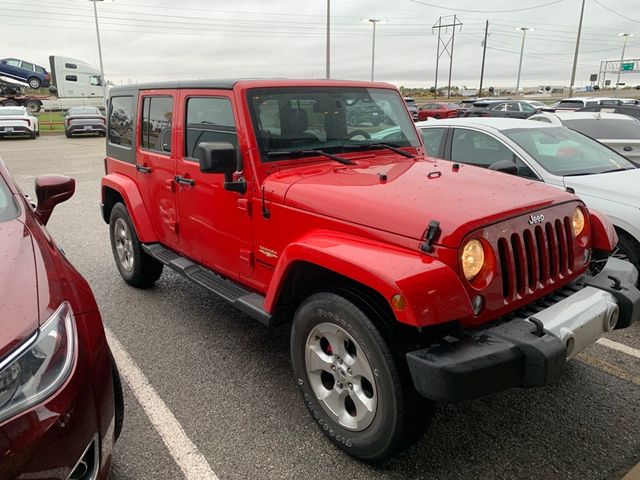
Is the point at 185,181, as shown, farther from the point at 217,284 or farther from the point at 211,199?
the point at 217,284

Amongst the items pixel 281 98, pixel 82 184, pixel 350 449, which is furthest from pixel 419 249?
pixel 82 184

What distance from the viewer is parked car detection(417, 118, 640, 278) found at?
14.5 ft

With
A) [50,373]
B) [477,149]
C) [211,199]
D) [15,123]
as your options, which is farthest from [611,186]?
[15,123]

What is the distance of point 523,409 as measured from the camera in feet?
10.1

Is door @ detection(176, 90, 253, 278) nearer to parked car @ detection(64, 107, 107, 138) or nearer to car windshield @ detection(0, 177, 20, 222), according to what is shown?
A: car windshield @ detection(0, 177, 20, 222)

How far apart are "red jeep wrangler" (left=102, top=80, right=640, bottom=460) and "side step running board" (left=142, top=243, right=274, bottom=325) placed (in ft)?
0.05

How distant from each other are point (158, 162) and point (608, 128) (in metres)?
6.73

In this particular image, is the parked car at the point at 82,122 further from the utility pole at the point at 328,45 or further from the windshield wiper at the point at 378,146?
the windshield wiper at the point at 378,146

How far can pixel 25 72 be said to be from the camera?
38.2 meters

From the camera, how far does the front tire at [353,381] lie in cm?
230

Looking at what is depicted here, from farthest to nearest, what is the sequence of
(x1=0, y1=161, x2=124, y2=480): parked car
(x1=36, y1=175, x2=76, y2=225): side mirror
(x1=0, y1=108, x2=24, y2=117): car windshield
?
(x1=0, y1=108, x2=24, y2=117): car windshield < (x1=36, y1=175, x2=76, y2=225): side mirror < (x1=0, y1=161, x2=124, y2=480): parked car

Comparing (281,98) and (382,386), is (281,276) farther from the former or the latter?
(281,98)

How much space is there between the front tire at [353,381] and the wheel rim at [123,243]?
9.18 feet

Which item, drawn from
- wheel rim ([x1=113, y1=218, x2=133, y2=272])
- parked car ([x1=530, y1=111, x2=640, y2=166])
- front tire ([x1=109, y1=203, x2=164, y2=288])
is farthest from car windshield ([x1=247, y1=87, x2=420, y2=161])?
parked car ([x1=530, y1=111, x2=640, y2=166])
